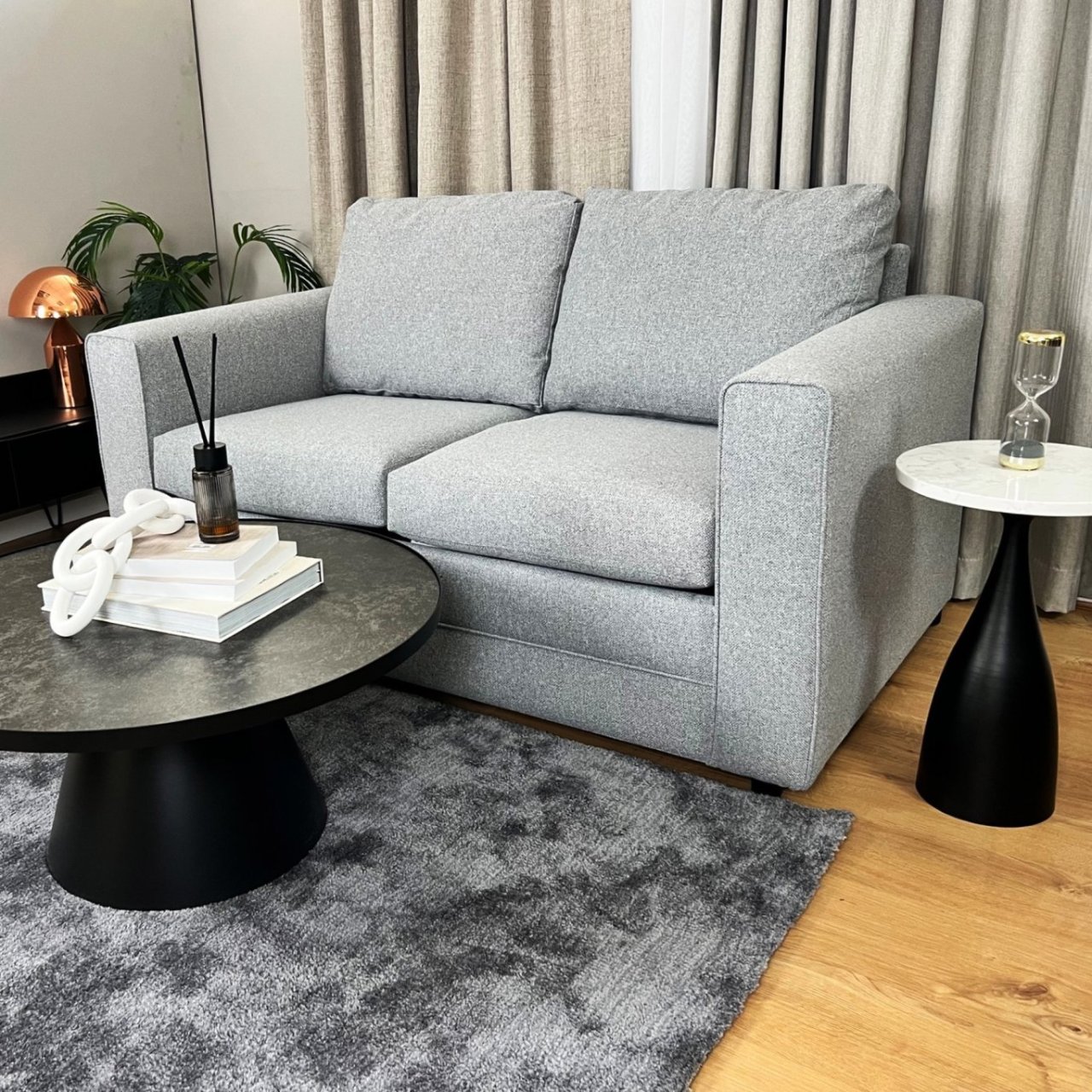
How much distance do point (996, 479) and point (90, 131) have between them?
2.85 metres

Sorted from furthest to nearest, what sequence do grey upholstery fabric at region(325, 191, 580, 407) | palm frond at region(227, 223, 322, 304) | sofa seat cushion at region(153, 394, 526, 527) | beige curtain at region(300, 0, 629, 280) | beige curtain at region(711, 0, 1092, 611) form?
palm frond at region(227, 223, 322, 304) → beige curtain at region(300, 0, 629, 280) → grey upholstery fabric at region(325, 191, 580, 407) → beige curtain at region(711, 0, 1092, 611) → sofa seat cushion at region(153, 394, 526, 527)

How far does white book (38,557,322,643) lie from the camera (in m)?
1.48

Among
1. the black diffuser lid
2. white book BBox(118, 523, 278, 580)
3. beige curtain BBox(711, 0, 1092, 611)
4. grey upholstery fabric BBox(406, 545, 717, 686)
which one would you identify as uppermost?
beige curtain BBox(711, 0, 1092, 611)

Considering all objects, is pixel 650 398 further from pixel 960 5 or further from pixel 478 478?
pixel 960 5

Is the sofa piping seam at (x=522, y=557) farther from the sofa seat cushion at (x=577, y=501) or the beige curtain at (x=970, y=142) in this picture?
the beige curtain at (x=970, y=142)

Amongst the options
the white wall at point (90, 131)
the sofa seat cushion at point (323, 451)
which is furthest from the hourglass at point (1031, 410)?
the white wall at point (90, 131)

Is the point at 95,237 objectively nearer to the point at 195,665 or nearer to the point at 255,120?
the point at 255,120

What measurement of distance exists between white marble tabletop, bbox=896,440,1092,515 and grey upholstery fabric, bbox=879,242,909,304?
1.91 ft

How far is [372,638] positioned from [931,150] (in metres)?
1.67

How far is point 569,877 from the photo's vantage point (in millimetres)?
1576

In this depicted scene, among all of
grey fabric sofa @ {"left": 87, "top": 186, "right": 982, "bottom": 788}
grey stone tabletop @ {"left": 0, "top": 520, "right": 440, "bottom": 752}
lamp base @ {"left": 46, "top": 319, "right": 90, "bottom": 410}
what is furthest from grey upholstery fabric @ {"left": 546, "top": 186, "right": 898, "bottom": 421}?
lamp base @ {"left": 46, "top": 319, "right": 90, "bottom": 410}

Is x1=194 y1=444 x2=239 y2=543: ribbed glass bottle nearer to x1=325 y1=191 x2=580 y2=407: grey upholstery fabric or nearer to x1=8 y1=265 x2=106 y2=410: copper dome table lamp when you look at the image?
x1=325 y1=191 x2=580 y2=407: grey upholstery fabric

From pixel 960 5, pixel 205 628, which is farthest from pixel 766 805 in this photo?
pixel 960 5

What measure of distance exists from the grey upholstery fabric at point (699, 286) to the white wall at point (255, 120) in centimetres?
139
